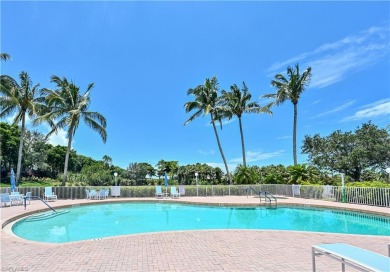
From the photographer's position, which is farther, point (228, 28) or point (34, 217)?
point (228, 28)

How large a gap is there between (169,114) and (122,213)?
25.2m

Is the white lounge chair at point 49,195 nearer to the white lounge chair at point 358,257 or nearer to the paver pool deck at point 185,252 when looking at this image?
the paver pool deck at point 185,252

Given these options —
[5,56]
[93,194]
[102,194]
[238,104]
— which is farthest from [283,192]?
[5,56]

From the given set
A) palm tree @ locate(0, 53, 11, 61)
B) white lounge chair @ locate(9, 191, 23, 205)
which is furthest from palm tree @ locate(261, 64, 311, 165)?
palm tree @ locate(0, 53, 11, 61)

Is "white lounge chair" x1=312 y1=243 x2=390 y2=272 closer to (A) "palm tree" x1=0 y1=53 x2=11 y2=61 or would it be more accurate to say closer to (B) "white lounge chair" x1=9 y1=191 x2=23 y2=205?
(B) "white lounge chair" x1=9 y1=191 x2=23 y2=205

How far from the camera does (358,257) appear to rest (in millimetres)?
3457

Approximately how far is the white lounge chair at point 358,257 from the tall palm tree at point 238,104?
80.0 feet

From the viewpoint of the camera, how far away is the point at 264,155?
4253 centimetres

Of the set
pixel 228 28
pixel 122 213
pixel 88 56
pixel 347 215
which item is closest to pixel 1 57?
pixel 88 56

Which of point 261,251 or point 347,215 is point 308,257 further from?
point 347,215

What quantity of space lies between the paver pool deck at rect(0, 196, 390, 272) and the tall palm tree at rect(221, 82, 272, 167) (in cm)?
2098

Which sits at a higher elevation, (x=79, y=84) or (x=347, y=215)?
(x=79, y=84)

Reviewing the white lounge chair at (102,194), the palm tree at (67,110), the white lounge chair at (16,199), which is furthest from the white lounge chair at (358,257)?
the palm tree at (67,110)

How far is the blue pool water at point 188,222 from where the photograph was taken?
10172 millimetres
